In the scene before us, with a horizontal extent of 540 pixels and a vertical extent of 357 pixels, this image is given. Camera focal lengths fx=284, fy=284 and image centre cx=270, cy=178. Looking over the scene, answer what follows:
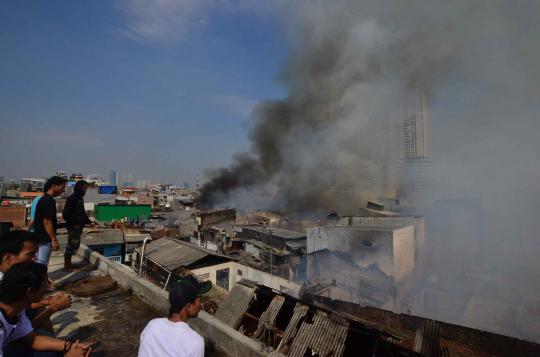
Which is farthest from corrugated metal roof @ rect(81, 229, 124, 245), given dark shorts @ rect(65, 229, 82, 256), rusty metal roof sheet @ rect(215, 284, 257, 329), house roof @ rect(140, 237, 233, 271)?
rusty metal roof sheet @ rect(215, 284, 257, 329)

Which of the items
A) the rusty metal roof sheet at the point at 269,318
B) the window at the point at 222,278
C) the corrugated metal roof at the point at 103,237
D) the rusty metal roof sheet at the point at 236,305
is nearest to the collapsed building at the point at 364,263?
the window at the point at 222,278

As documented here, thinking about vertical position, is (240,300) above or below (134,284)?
below

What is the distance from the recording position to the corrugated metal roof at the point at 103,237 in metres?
15.3

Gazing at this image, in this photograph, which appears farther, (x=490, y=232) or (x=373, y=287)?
(x=490, y=232)

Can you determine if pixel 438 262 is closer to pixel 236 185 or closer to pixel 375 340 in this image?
pixel 375 340

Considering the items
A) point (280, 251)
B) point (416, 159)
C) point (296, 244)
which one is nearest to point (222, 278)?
point (280, 251)

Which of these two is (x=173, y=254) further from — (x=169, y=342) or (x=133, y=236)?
(x=133, y=236)

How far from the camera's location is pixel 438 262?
21.1 meters

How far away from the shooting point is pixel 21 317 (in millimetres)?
1930

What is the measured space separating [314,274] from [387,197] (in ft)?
64.2

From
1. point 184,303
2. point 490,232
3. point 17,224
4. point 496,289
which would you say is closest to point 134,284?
point 184,303

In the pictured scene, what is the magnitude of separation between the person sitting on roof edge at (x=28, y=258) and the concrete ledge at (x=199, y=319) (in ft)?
4.63

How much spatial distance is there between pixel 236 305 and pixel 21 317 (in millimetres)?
3688

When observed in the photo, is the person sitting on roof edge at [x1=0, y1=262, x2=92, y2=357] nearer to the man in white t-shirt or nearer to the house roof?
the man in white t-shirt
